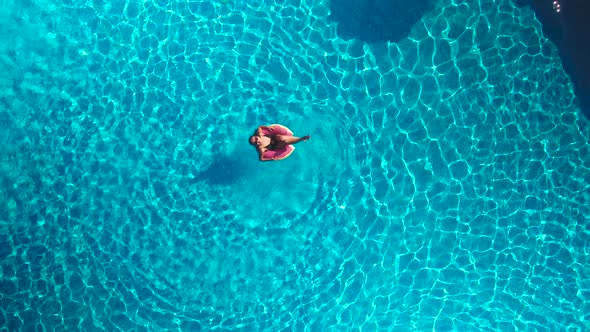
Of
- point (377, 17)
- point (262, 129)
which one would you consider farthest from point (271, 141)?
point (377, 17)

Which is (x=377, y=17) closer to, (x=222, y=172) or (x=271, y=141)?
(x=271, y=141)

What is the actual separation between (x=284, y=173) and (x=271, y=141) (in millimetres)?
915

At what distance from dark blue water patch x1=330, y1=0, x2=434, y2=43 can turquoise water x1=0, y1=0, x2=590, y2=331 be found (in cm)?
14

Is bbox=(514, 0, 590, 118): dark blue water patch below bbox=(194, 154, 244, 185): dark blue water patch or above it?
above

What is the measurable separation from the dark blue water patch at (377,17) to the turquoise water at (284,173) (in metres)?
0.14

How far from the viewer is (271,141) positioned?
6383mm

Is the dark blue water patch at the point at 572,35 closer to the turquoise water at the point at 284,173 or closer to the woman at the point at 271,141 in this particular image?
the turquoise water at the point at 284,173

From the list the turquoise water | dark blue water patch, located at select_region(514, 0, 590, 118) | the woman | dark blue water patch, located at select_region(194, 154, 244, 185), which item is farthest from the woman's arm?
dark blue water patch, located at select_region(514, 0, 590, 118)

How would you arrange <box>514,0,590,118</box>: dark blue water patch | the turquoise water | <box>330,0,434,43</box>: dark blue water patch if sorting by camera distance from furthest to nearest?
1. <box>330,0,434,43</box>: dark blue water patch
2. the turquoise water
3. <box>514,0,590,118</box>: dark blue water patch

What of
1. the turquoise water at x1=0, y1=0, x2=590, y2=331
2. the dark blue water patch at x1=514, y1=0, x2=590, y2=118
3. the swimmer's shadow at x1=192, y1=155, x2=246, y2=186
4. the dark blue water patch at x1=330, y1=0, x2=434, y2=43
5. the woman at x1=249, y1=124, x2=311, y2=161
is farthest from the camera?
the dark blue water patch at x1=330, y1=0, x2=434, y2=43

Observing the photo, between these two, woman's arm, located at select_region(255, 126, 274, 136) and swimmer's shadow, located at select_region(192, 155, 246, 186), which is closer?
woman's arm, located at select_region(255, 126, 274, 136)

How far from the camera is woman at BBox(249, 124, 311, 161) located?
6277 mm

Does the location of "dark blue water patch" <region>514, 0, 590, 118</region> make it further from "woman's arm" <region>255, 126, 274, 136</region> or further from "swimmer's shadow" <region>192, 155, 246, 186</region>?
"swimmer's shadow" <region>192, 155, 246, 186</region>

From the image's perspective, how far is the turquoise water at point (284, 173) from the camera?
7008mm
